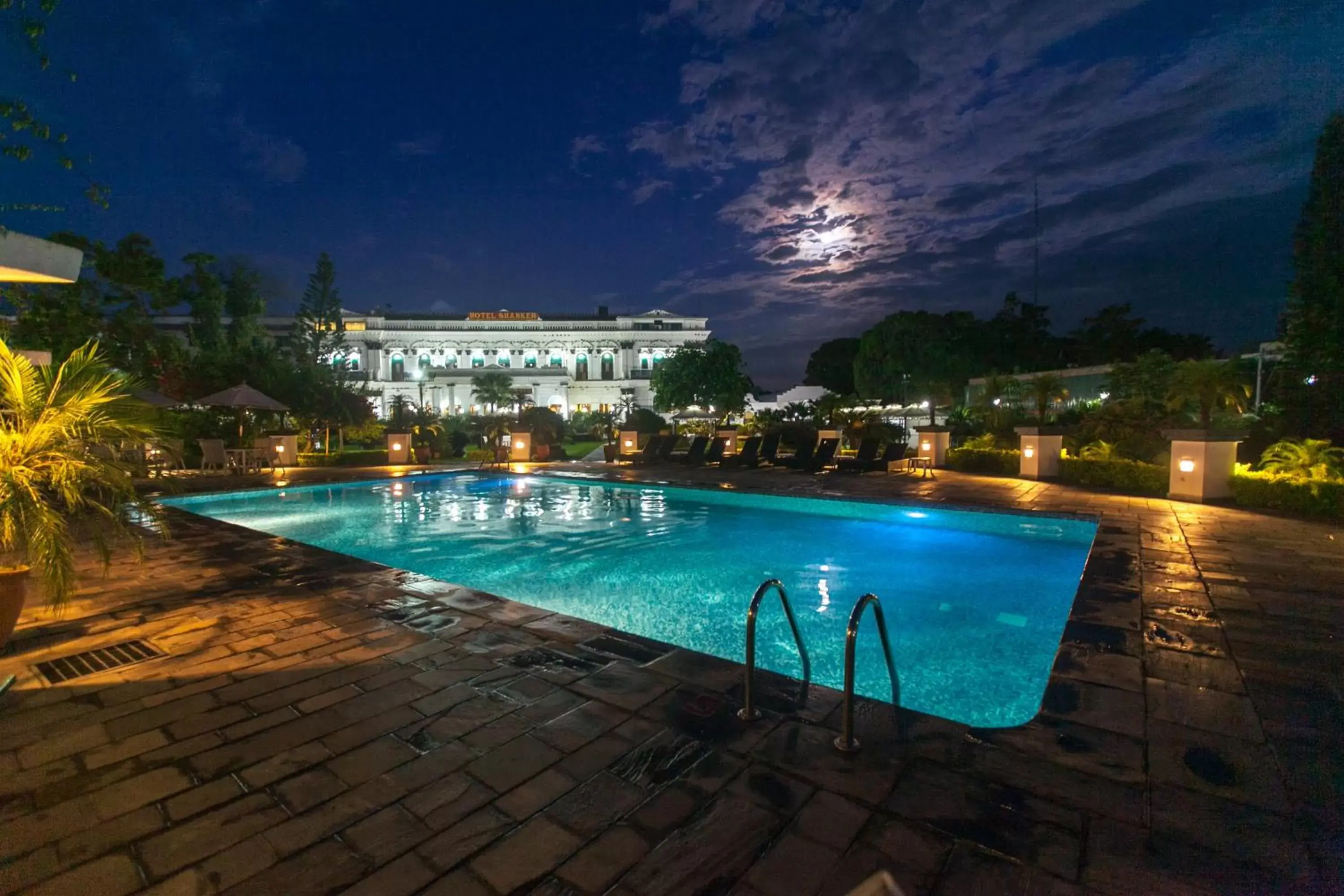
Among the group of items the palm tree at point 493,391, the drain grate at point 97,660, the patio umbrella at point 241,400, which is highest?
the palm tree at point 493,391

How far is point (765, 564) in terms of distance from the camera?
6645 millimetres

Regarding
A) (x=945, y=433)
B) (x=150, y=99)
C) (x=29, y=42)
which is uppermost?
(x=150, y=99)

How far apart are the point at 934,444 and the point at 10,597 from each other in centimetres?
1438

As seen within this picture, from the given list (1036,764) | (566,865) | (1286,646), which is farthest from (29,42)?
(1286,646)

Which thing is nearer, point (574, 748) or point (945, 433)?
point (574, 748)

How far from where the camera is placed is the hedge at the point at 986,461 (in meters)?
12.0

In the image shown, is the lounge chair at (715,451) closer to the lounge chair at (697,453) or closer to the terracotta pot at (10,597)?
the lounge chair at (697,453)

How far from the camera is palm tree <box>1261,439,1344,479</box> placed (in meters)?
7.47

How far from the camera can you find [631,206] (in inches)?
1587

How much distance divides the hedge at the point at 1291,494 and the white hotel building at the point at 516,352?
3988cm

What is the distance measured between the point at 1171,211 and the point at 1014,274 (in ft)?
33.9

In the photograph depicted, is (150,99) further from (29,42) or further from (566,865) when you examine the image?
(566,865)

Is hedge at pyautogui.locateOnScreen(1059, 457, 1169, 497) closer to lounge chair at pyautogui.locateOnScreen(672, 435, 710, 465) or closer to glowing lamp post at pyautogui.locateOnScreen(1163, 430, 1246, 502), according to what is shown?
glowing lamp post at pyautogui.locateOnScreen(1163, 430, 1246, 502)

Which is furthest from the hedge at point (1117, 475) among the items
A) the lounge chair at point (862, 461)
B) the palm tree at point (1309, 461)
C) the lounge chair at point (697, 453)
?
the lounge chair at point (697, 453)
